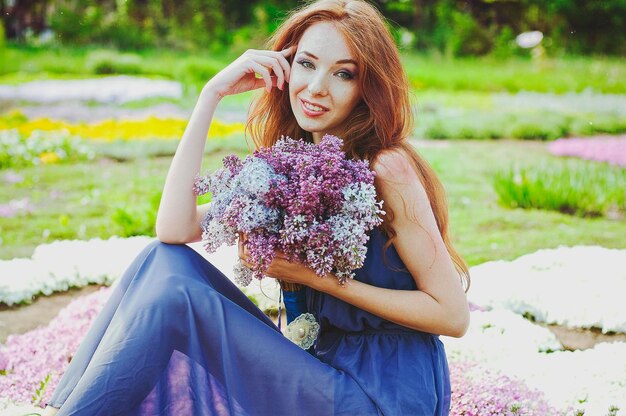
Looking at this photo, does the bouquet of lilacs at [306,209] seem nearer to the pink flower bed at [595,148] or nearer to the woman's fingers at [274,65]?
the woman's fingers at [274,65]

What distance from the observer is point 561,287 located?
4.66m

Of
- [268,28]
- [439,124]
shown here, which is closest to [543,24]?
[268,28]

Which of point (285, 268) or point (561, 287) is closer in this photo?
point (285, 268)

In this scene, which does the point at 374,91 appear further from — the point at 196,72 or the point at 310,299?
the point at 196,72

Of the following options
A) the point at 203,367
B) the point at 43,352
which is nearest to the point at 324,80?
the point at 203,367

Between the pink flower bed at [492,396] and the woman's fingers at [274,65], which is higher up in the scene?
the woman's fingers at [274,65]

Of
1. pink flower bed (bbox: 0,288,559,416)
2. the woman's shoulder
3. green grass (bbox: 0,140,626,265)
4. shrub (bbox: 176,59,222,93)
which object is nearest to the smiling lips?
the woman's shoulder

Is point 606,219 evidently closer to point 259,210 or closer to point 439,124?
point 439,124

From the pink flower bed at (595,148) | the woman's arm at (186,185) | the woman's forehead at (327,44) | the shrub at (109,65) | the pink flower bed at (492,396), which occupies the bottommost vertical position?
the pink flower bed at (595,148)

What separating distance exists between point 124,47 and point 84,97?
174 inches

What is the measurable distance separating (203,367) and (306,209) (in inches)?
22.3

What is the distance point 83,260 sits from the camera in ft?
17.2

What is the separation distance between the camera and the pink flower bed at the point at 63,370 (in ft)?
10.3

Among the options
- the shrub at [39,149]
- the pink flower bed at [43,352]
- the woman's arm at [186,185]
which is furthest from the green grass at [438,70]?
the woman's arm at [186,185]
